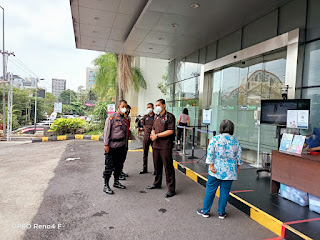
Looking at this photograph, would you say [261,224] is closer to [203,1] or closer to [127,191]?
[127,191]

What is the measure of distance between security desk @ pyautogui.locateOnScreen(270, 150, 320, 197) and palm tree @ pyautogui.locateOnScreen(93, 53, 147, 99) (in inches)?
449

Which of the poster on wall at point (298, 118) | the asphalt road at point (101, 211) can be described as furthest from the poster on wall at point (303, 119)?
the asphalt road at point (101, 211)

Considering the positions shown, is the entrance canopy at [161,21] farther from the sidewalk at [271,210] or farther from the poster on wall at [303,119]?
the sidewalk at [271,210]

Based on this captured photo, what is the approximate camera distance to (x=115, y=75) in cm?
A: 1498

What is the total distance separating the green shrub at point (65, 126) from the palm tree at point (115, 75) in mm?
2763

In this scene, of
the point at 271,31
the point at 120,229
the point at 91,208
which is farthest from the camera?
the point at 271,31

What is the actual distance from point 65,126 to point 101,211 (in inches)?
446

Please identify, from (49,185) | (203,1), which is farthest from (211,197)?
(203,1)

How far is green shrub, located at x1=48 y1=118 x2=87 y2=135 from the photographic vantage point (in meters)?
13.4

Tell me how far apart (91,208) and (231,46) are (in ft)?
22.0

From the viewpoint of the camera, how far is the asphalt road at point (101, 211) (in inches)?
115

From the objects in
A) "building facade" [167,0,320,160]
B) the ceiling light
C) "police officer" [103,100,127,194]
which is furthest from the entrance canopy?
"police officer" [103,100,127,194]

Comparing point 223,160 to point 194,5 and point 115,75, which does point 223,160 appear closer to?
point 194,5

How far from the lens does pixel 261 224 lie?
3.23m
